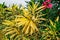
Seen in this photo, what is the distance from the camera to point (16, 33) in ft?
16.0

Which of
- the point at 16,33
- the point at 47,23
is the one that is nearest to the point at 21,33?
the point at 16,33

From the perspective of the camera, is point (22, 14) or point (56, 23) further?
point (22, 14)

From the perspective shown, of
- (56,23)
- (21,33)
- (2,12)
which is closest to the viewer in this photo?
(56,23)

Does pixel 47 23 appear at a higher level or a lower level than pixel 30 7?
lower

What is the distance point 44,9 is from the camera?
5.05m

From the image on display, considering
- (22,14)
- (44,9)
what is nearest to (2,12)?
(22,14)

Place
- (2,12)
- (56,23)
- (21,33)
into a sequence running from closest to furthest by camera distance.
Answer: (56,23) → (21,33) → (2,12)

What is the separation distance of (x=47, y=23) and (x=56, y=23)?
41cm

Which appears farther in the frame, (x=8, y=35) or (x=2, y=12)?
(x=2, y=12)

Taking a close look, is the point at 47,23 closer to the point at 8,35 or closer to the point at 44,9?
the point at 44,9

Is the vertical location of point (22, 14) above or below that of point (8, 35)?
above

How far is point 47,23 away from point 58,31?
16.8 inches

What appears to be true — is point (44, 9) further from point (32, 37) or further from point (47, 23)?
point (32, 37)

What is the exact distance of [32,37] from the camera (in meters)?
4.79
